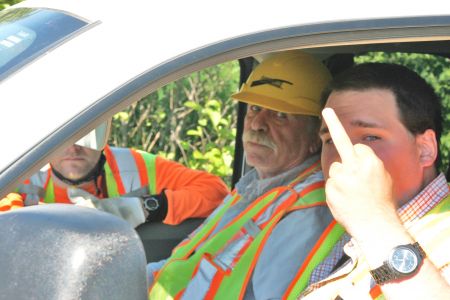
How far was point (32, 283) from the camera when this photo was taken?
1.51 metres

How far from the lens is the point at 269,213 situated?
2.96 m

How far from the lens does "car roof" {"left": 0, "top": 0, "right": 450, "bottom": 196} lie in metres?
1.52

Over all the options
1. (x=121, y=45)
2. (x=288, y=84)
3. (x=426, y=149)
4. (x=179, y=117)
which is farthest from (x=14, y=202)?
(x=179, y=117)

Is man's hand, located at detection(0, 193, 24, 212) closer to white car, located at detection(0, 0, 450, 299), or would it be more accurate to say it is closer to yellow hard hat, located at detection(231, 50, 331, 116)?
yellow hard hat, located at detection(231, 50, 331, 116)

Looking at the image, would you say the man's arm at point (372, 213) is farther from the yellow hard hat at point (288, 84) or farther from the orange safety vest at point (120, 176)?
the orange safety vest at point (120, 176)

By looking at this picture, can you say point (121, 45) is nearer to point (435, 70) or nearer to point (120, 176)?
point (435, 70)

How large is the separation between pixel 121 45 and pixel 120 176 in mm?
2332

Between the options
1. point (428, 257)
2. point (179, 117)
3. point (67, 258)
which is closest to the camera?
point (67, 258)

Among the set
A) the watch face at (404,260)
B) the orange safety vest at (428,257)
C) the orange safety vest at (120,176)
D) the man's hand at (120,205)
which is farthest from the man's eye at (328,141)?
the orange safety vest at (120,176)

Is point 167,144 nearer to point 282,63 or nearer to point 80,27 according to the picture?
point 282,63

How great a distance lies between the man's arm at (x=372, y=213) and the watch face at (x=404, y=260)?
0.05ft

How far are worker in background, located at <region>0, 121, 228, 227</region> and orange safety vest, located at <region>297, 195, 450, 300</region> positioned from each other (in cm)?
143

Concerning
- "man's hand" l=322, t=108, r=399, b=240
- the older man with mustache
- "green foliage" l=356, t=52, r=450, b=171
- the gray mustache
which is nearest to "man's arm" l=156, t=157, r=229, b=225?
the older man with mustache

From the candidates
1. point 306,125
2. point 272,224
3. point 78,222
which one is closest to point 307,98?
point 306,125
